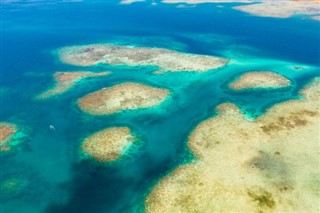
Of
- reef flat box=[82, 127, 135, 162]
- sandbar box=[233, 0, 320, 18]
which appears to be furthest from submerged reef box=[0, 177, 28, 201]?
sandbar box=[233, 0, 320, 18]

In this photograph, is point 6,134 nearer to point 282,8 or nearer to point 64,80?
point 64,80

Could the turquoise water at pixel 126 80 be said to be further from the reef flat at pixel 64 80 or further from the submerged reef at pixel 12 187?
the reef flat at pixel 64 80

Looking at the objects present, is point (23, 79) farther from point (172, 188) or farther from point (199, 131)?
point (172, 188)

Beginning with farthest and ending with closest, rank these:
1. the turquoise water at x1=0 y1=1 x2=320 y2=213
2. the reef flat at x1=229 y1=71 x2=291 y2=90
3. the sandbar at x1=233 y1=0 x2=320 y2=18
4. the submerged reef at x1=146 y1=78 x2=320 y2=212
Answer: the sandbar at x1=233 y1=0 x2=320 y2=18 → the reef flat at x1=229 y1=71 x2=291 y2=90 → the turquoise water at x1=0 y1=1 x2=320 y2=213 → the submerged reef at x1=146 y1=78 x2=320 y2=212

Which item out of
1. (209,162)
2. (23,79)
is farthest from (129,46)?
(209,162)

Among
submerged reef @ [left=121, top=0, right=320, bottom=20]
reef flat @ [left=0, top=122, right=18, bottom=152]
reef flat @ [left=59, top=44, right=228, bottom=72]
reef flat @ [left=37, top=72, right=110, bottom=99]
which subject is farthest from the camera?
submerged reef @ [left=121, top=0, right=320, bottom=20]

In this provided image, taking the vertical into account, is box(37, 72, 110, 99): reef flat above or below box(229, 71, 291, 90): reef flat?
below

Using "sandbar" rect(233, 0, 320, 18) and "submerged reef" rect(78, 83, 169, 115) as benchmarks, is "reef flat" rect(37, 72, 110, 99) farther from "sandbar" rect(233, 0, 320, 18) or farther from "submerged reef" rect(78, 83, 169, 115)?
"sandbar" rect(233, 0, 320, 18)
